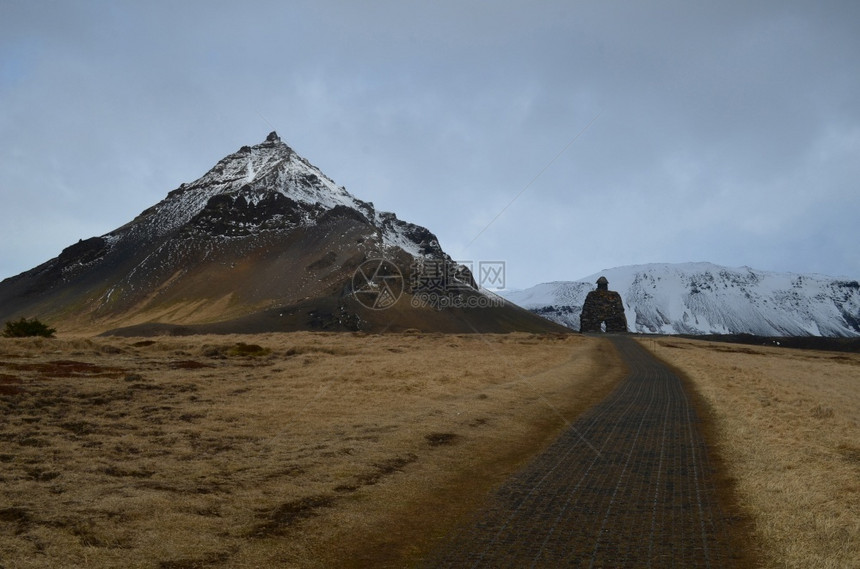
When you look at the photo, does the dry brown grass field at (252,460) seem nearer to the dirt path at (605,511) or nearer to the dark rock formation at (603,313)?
the dirt path at (605,511)

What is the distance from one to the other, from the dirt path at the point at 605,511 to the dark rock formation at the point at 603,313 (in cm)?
10200

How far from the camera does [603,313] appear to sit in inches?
4515

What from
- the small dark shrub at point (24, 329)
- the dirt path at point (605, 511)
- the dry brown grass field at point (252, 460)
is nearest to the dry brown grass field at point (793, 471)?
the dirt path at point (605, 511)

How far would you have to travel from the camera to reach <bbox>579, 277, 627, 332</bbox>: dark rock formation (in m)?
114

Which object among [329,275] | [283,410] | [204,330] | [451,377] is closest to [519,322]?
[329,275]

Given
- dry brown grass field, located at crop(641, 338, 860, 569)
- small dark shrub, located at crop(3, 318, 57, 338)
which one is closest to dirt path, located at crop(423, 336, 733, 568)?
dry brown grass field, located at crop(641, 338, 860, 569)

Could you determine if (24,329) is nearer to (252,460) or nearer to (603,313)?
(252,460)

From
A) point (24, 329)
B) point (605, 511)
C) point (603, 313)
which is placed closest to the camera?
point (605, 511)

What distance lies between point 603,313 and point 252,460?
4322 inches

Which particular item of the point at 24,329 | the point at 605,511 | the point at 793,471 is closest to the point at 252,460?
the point at 605,511

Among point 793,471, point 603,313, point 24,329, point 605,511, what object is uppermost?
point 603,313

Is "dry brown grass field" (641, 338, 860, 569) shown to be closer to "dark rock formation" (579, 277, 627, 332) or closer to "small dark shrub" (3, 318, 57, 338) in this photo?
"small dark shrub" (3, 318, 57, 338)

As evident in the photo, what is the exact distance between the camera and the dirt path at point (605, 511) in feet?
25.7

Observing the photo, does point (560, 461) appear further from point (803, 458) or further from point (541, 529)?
point (803, 458)
